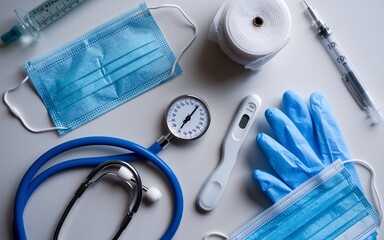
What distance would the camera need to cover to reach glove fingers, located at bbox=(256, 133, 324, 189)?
1020 millimetres

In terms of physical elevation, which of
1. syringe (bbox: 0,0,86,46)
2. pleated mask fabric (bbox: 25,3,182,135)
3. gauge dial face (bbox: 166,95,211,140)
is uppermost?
syringe (bbox: 0,0,86,46)

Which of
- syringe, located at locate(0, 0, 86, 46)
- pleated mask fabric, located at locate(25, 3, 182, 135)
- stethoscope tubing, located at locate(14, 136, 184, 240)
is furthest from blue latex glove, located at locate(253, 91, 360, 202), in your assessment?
syringe, located at locate(0, 0, 86, 46)

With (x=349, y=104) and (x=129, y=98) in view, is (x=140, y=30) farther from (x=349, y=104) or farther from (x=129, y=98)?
(x=349, y=104)

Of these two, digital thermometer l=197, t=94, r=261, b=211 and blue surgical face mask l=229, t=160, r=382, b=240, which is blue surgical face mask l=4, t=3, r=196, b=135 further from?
blue surgical face mask l=229, t=160, r=382, b=240

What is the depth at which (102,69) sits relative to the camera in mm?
1064

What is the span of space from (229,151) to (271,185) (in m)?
0.15

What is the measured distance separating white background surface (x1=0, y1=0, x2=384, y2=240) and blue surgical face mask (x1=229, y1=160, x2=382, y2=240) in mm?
52

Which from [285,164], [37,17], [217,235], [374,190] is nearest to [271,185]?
[285,164]

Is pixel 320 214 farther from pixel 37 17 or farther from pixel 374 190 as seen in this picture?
pixel 37 17

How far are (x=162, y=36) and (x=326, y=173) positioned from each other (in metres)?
0.61

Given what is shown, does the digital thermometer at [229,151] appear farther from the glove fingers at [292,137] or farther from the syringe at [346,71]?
the syringe at [346,71]

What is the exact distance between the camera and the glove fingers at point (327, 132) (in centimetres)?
105

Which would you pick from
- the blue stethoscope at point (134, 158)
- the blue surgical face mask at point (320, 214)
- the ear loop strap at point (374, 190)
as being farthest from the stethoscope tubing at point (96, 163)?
the ear loop strap at point (374, 190)

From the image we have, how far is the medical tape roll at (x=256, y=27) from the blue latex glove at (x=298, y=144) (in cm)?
17
